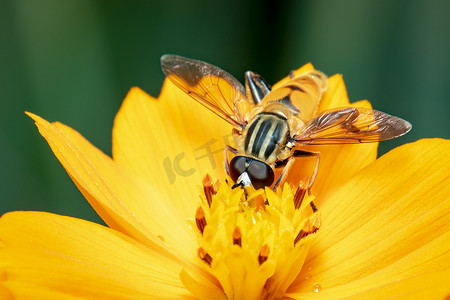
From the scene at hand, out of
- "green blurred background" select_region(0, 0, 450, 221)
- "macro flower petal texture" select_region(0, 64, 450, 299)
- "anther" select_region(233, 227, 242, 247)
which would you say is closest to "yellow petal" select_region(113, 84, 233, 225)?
"macro flower petal texture" select_region(0, 64, 450, 299)

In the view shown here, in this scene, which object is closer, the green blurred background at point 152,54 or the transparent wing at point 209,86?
the transparent wing at point 209,86

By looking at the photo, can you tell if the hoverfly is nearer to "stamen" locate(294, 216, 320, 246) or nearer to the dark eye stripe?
the dark eye stripe

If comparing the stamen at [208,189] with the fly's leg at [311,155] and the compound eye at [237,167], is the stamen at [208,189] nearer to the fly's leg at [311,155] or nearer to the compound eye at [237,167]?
the compound eye at [237,167]


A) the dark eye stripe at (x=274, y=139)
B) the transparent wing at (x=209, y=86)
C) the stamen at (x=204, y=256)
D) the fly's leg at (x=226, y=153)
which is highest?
the transparent wing at (x=209, y=86)

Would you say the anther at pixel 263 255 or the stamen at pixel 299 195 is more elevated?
the stamen at pixel 299 195

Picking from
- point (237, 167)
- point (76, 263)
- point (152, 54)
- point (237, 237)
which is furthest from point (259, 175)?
point (152, 54)

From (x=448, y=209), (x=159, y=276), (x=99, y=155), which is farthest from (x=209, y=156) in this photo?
(x=448, y=209)

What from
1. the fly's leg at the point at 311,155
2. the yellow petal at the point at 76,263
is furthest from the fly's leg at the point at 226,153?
the yellow petal at the point at 76,263
